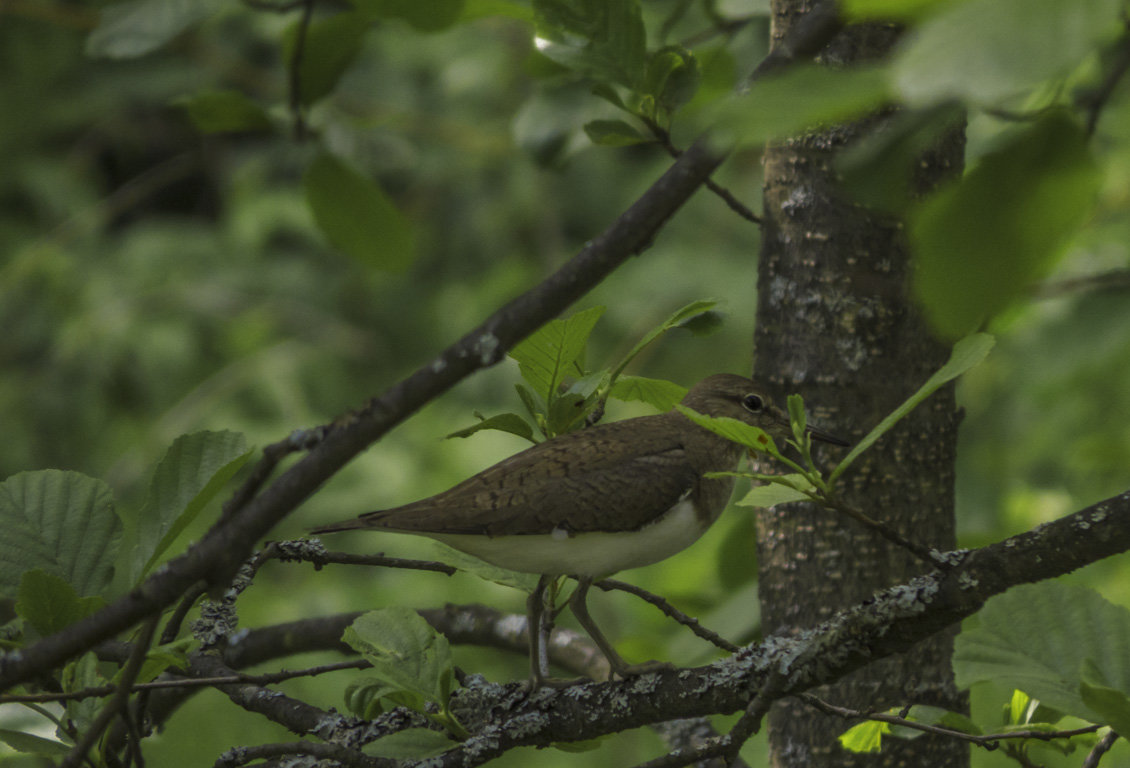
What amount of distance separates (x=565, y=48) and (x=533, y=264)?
412 cm

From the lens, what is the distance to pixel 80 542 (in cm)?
129

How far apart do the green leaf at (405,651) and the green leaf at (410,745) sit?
42 mm

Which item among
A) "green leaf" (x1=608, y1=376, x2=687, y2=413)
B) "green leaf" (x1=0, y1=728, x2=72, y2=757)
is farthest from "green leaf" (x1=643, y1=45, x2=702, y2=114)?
"green leaf" (x1=0, y1=728, x2=72, y2=757)

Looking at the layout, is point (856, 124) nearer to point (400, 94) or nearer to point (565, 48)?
point (565, 48)

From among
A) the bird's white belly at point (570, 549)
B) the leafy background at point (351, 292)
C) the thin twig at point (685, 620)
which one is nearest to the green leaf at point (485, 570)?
the bird's white belly at point (570, 549)

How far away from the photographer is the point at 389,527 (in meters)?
1.49

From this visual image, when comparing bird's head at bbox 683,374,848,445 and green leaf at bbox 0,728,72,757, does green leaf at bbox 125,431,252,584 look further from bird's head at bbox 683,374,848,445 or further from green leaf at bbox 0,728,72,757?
bird's head at bbox 683,374,848,445

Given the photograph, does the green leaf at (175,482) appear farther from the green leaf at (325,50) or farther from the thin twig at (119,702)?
the green leaf at (325,50)

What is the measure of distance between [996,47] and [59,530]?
119 centimetres

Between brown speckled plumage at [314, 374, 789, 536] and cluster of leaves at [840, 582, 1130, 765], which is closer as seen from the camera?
cluster of leaves at [840, 582, 1130, 765]

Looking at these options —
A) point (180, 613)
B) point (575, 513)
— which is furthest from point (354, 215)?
point (180, 613)

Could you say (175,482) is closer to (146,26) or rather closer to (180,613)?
(180,613)

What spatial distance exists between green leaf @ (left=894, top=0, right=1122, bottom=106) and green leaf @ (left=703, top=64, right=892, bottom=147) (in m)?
0.03

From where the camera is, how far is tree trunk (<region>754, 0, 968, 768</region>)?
156 centimetres
